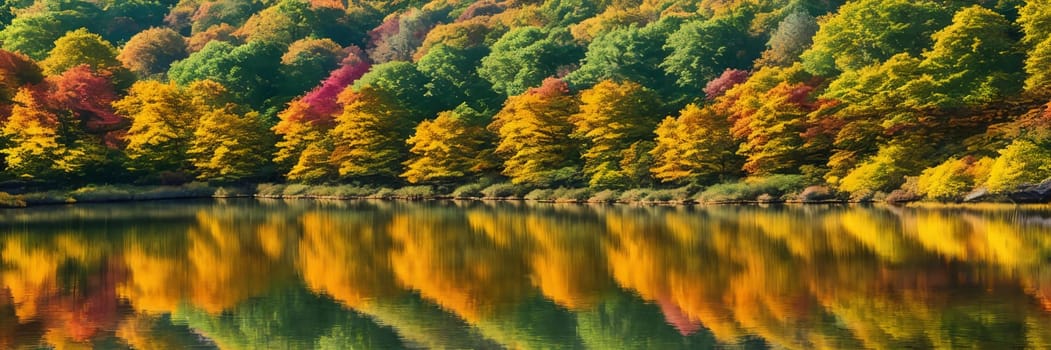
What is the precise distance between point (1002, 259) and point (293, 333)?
14.2 meters

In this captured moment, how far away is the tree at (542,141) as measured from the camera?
6175 cm

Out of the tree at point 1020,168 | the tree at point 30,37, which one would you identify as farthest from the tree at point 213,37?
the tree at point 1020,168

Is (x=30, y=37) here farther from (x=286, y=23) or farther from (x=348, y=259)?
(x=348, y=259)

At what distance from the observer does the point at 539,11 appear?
411 ft

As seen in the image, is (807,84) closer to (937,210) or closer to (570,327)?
(937,210)

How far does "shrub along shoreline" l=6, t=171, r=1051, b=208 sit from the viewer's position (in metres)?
48.3

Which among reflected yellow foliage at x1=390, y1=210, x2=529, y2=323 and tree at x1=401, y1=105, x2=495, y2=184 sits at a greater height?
tree at x1=401, y1=105, x2=495, y2=184

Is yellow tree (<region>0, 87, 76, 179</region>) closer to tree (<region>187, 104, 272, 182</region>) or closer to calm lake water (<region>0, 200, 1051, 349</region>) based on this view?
tree (<region>187, 104, 272, 182</region>)

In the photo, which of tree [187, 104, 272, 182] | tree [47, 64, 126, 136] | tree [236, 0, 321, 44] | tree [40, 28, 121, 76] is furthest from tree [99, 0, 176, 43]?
tree [187, 104, 272, 182]

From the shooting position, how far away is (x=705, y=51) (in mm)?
76875

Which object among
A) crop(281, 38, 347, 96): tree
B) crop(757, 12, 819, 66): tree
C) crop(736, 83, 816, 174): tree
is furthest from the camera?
crop(281, 38, 347, 96): tree

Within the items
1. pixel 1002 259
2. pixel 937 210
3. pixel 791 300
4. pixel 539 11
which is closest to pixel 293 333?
pixel 791 300

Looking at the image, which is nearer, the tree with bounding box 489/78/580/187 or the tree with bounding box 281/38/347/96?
the tree with bounding box 489/78/580/187

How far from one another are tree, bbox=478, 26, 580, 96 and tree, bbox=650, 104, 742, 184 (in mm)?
24409
